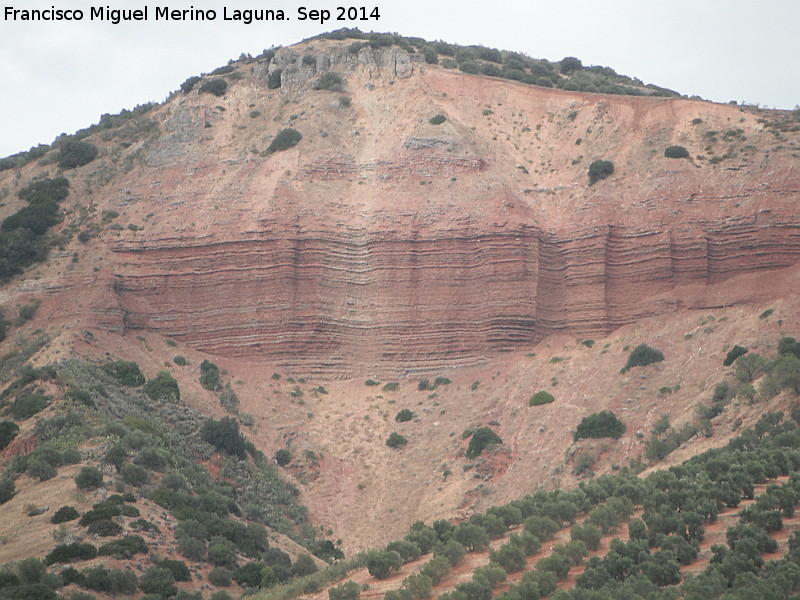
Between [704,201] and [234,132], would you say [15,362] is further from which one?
[704,201]

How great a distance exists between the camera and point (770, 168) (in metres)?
51.8

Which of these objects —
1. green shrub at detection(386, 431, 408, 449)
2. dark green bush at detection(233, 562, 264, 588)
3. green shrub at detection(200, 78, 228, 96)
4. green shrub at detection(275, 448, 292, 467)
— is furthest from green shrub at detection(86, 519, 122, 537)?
green shrub at detection(200, 78, 228, 96)

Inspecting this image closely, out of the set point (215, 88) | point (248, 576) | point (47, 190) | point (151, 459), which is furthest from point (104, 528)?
point (215, 88)

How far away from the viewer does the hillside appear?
131 feet

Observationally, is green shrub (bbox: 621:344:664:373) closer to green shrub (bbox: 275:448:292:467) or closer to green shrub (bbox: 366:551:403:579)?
green shrub (bbox: 275:448:292:467)

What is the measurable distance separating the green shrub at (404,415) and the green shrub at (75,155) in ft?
91.9

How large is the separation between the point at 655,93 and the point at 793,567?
5628cm

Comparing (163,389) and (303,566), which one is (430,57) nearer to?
(163,389)

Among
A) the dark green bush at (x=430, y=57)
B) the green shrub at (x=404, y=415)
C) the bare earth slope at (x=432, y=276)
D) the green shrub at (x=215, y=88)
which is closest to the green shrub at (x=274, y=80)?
the green shrub at (x=215, y=88)

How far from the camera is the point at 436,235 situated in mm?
53750

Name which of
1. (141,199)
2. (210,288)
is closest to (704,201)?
(210,288)

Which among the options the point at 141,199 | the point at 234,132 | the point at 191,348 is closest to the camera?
the point at 191,348

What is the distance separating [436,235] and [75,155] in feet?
79.5

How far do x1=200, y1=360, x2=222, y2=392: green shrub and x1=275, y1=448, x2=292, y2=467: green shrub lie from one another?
519cm
